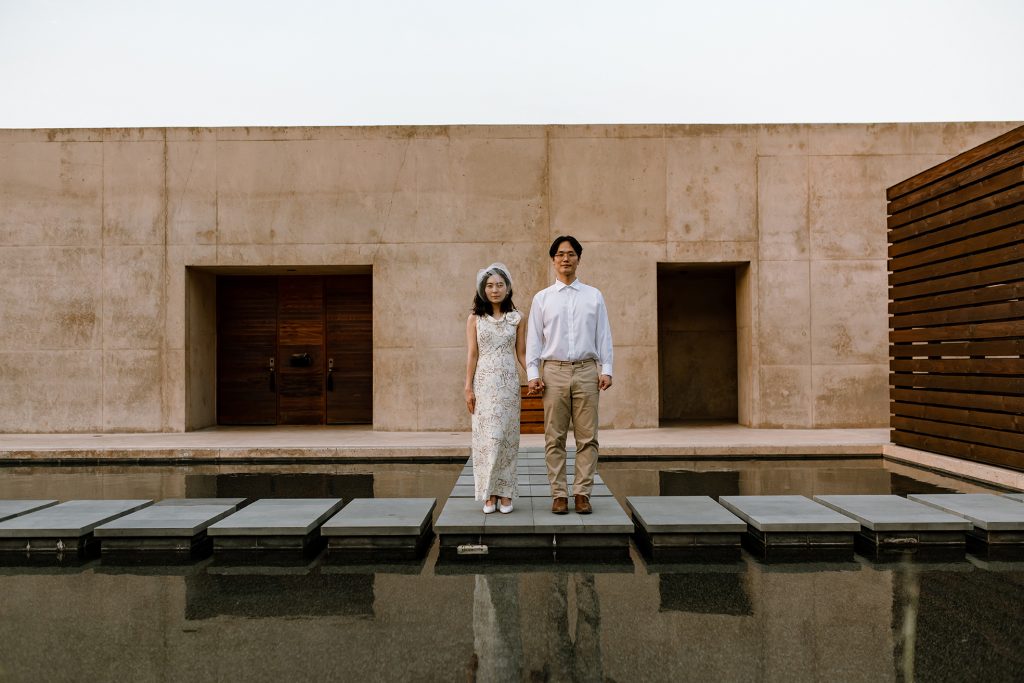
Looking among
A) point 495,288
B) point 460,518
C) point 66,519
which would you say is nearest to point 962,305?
point 495,288

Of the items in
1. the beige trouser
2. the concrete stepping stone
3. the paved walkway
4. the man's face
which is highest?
the man's face

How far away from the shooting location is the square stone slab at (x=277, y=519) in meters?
4.46

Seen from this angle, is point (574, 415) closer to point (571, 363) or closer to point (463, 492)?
point (571, 363)

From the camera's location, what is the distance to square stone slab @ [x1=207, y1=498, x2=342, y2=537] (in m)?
4.46

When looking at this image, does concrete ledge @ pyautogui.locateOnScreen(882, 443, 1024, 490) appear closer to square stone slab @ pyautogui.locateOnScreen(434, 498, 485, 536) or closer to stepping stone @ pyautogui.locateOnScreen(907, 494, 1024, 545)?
stepping stone @ pyautogui.locateOnScreen(907, 494, 1024, 545)

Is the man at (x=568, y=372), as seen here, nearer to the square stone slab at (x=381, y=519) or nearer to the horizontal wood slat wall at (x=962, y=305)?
the square stone slab at (x=381, y=519)

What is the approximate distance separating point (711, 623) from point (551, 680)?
955mm

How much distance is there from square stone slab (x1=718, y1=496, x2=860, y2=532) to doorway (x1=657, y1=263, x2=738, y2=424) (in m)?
8.61

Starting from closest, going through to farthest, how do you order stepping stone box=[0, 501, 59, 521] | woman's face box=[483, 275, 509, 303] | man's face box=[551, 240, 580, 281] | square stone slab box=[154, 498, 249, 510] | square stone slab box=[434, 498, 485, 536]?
square stone slab box=[434, 498, 485, 536]
man's face box=[551, 240, 580, 281]
woman's face box=[483, 275, 509, 303]
stepping stone box=[0, 501, 59, 521]
square stone slab box=[154, 498, 249, 510]

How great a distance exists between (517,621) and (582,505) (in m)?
1.60

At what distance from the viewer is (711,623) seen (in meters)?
3.23

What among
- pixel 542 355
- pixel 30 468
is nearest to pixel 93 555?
pixel 542 355

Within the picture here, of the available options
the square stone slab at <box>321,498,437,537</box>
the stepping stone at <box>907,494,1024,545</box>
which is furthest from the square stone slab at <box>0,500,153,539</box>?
the stepping stone at <box>907,494,1024,545</box>

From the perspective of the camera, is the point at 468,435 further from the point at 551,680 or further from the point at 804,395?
the point at 551,680
